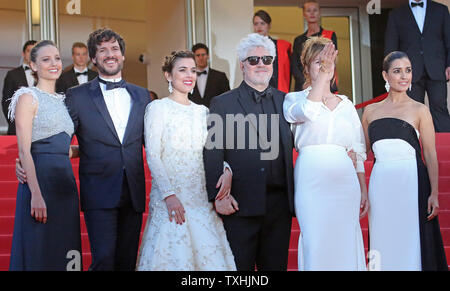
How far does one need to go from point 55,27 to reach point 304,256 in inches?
296

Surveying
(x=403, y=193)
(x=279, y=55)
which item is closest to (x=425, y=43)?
(x=279, y=55)

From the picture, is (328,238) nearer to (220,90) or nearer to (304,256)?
(304,256)

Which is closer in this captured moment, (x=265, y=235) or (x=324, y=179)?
(x=324, y=179)

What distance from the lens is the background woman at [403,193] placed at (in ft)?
16.5

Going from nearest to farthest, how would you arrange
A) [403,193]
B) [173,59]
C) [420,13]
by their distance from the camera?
[173,59] → [403,193] → [420,13]

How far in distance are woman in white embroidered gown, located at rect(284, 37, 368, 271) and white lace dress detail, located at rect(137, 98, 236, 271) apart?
1.75ft

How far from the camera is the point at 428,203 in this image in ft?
16.8

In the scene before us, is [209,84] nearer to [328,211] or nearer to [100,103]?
[100,103]

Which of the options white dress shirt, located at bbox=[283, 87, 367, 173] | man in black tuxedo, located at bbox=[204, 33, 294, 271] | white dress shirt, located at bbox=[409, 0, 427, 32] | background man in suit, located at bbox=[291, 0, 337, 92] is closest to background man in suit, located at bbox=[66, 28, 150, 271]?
man in black tuxedo, located at bbox=[204, 33, 294, 271]

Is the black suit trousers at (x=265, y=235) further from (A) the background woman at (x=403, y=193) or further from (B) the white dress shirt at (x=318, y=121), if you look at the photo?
(A) the background woman at (x=403, y=193)

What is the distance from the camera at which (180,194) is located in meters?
4.77

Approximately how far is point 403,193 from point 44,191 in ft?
7.56

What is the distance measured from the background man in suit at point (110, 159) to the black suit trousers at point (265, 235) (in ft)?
2.01

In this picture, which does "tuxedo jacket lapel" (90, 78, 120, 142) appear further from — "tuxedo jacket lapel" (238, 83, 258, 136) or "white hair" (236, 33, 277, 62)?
"white hair" (236, 33, 277, 62)
